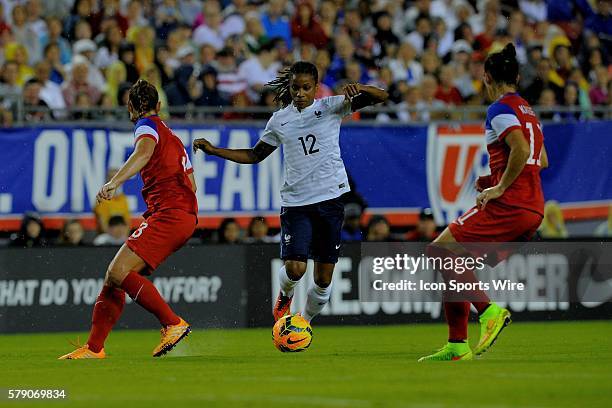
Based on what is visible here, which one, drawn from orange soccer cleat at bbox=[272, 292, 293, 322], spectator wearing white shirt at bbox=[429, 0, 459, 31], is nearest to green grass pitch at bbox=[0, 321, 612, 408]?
orange soccer cleat at bbox=[272, 292, 293, 322]

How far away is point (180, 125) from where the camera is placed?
57.9ft

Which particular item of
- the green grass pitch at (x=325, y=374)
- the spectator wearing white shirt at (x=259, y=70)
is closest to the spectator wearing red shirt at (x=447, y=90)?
the spectator wearing white shirt at (x=259, y=70)

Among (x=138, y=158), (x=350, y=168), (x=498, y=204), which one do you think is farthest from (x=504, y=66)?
(x=350, y=168)

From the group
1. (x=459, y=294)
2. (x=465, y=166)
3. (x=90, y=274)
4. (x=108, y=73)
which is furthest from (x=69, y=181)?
(x=459, y=294)

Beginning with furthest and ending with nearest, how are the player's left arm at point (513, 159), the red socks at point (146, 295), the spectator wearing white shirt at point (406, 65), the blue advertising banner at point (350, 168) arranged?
the spectator wearing white shirt at point (406, 65) < the blue advertising banner at point (350, 168) < the red socks at point (146, 295) < the player's left arm at point (513, 159)

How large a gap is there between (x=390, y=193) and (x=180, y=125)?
10.1 feet

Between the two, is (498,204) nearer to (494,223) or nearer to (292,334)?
(494,223)

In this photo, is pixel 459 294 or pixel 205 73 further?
pixel 205 73

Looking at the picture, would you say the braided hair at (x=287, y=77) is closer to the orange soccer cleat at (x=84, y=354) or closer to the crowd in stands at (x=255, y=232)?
the orange soccer cleat at (x=84, y=354)

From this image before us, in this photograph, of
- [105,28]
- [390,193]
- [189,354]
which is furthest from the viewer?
[105,28]

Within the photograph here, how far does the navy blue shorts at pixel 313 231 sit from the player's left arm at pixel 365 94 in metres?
0.97

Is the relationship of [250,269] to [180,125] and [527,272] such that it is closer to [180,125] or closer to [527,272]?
[180,125]

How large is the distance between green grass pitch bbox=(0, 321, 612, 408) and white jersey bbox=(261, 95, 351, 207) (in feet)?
4.71

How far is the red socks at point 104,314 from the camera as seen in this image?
36.2 feet
